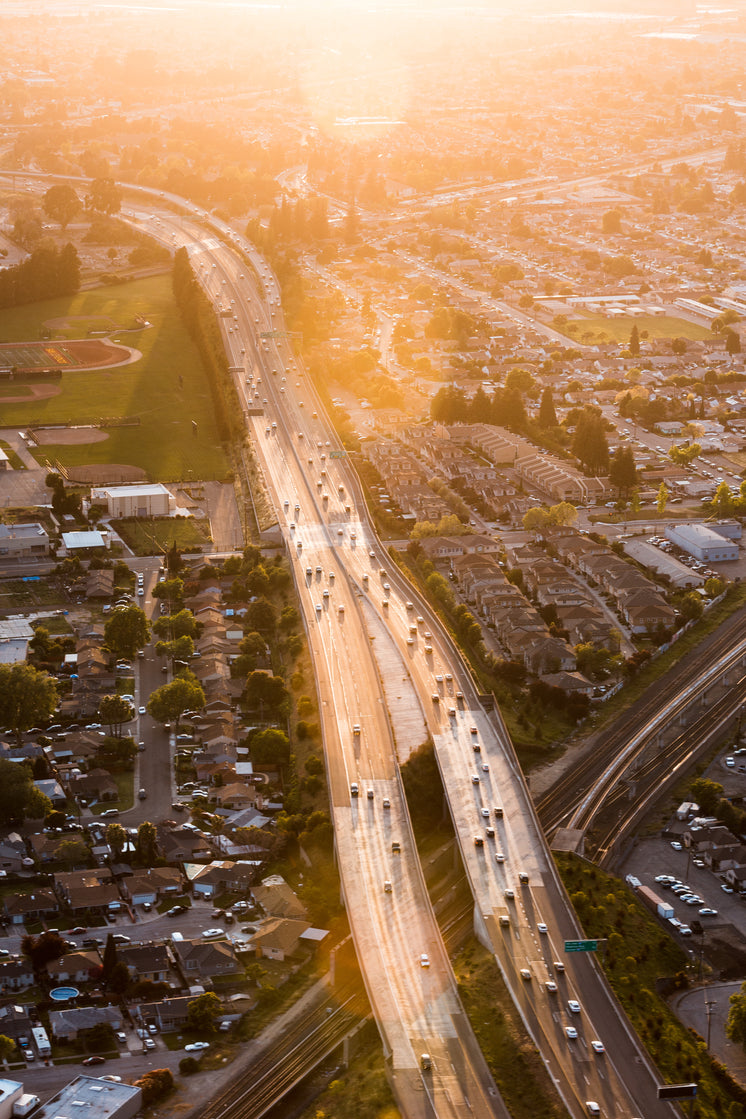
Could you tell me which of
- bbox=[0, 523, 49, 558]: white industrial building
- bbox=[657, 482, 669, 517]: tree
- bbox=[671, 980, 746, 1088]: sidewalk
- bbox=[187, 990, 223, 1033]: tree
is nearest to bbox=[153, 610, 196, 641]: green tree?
bbox=[0, 523, 49, 558]: white industrial building

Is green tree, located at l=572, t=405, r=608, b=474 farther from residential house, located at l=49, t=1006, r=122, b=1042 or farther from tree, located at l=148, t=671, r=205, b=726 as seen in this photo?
residential house, located at l=49, t=1006, r=122, b=1042

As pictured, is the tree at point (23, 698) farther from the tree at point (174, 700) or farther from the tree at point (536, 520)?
the tree at point (536, 520)

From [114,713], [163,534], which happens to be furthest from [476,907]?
[163,534]

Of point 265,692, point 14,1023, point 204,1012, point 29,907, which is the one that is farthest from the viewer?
point 265,692

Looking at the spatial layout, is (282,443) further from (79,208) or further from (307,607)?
(79,208)

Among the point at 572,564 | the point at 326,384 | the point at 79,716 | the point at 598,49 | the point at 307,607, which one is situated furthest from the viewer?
the point at 598,49

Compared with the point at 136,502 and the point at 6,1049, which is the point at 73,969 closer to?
the point at 6,1049

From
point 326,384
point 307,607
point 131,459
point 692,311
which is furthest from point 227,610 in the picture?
point 692,311
